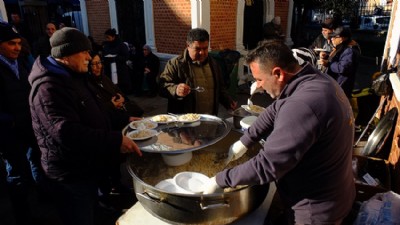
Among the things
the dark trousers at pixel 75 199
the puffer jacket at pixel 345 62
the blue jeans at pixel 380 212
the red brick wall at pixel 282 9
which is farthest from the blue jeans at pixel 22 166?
the red brick wall at pixel 282 9

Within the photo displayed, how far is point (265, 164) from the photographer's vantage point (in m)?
1.36

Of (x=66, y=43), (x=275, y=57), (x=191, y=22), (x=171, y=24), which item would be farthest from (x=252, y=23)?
(x=275, y=57)

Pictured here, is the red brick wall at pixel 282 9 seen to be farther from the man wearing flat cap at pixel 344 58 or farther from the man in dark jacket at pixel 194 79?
the man in dark jacket at pixel 194 79

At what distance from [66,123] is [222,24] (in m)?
7.30

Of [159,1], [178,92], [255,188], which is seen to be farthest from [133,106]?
[159,1]

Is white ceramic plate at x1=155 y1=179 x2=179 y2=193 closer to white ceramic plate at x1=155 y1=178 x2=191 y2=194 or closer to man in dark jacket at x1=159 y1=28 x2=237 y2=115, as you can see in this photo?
white ceramic plate at x1=155 y1=178 x2=191 y2=194

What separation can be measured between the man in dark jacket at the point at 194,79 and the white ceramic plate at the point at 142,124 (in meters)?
0.53

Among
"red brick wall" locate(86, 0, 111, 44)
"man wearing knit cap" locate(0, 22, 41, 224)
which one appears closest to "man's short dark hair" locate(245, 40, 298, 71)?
"man wearing knit cap" locate(0, 22, 41, 224)

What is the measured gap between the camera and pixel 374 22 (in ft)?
57.4

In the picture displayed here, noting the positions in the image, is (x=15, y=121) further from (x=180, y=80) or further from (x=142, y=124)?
(x=180, y=80)

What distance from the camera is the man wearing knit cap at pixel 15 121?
272 cm

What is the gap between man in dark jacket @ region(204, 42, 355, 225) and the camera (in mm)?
1276

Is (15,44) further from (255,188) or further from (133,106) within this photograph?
(255,188)

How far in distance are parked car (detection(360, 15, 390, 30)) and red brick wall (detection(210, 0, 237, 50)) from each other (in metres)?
12.3
